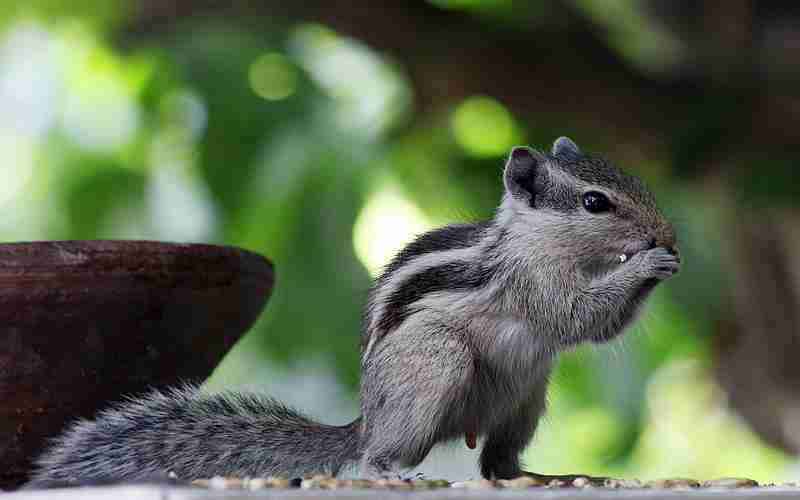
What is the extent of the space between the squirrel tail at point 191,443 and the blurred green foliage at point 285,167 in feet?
2.61

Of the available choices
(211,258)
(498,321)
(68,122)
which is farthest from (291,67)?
(498,321)

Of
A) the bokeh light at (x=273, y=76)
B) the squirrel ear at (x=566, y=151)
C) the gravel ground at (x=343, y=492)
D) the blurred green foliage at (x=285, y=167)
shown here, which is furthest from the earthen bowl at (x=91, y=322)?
the bokeh light at (x=273, y=76)

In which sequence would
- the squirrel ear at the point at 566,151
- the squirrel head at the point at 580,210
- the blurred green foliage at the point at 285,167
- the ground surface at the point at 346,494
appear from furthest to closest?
1. the blurred green foliage at the point at 285,167
2. the squirrel ear at the point at 566,151
3. the squirrel head at the point at 580,210
4. the ground surface at the point at 346,494

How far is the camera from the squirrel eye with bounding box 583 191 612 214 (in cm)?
156

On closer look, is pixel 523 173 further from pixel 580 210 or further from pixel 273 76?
pixel 273 76

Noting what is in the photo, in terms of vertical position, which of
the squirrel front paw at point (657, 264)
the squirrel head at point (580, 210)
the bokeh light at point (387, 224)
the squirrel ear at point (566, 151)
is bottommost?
the squirrel front paw at point (657, 264)

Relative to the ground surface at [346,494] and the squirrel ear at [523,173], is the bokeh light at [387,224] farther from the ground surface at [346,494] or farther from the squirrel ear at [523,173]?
the ground surface at [346,494]

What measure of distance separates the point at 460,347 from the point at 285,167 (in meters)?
1.09

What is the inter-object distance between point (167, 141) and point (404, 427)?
4.93ft

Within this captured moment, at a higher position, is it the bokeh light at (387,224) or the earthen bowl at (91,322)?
the bokeh light at (387,224)

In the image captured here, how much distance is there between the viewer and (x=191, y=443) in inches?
57.1

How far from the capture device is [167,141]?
270 cm

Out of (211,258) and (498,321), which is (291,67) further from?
(498,321)

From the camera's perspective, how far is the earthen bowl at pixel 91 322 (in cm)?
142
